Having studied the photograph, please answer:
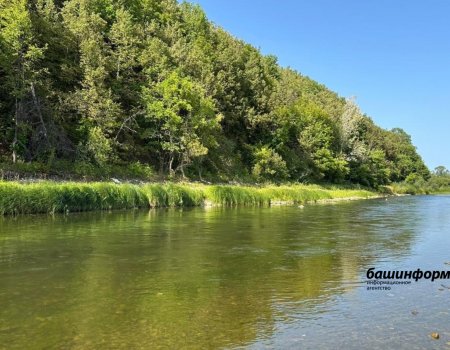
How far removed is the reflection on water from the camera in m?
7.85

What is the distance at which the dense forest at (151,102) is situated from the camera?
147 ft

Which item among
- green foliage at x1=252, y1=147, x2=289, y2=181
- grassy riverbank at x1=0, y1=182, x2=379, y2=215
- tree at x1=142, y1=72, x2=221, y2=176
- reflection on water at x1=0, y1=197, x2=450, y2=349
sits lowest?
reflection on water at x1=0, y1=197, x2=450, y2=349

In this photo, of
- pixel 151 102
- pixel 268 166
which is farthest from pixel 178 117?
pixel 268 166

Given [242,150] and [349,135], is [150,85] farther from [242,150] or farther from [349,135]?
[349,135]

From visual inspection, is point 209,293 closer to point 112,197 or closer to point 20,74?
point 112,197

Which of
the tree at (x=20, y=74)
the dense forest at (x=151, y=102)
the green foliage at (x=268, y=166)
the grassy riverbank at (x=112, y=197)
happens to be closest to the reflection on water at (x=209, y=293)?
the grassy riverbank at (x=112, y=197)

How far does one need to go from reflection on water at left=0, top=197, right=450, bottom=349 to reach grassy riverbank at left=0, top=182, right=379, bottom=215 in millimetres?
7655

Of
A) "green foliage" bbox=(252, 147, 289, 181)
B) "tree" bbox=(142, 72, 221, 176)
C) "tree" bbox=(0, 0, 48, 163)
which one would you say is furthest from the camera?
"green foliage" bbox=(252, 147, 289, 181)

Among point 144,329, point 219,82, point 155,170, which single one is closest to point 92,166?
point 155,170

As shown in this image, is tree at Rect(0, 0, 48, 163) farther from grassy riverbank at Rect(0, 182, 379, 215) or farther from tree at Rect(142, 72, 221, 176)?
tree at Rect(142, 72, 221, 176)

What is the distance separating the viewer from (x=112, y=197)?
114 feet

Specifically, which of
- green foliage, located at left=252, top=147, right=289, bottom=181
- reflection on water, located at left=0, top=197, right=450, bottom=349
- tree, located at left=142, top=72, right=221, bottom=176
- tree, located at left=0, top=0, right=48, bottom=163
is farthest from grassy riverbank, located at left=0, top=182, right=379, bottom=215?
green foliage, located at left=252, top=147, right=289, bottom=181

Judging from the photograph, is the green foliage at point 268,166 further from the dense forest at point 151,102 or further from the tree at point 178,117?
the tree at point 178,117

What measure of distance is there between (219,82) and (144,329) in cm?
6806
